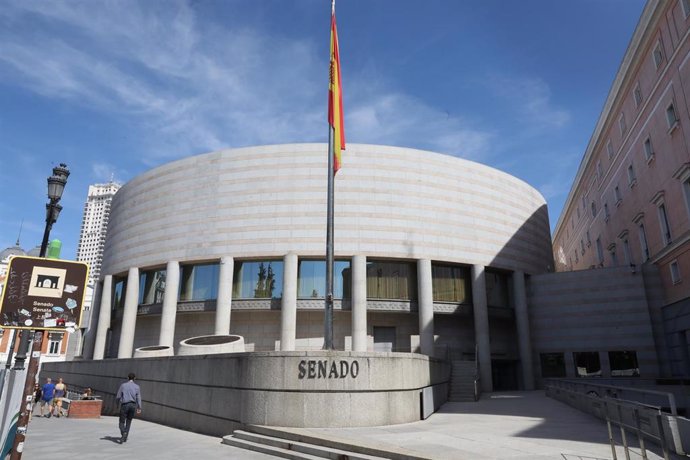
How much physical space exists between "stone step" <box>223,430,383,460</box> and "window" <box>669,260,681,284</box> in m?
27.6

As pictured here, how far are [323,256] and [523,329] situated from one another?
16.1 m

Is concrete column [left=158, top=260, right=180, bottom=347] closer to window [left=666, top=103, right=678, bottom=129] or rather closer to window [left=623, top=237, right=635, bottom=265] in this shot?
window [left=666, top=103, right=678, bottom=129]

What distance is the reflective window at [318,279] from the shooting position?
33.8 m

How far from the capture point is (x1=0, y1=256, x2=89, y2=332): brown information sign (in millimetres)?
7438

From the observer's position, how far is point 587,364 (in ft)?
115

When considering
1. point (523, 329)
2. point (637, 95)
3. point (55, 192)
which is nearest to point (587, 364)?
point (523, 329)

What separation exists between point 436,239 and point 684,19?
61.5 feet

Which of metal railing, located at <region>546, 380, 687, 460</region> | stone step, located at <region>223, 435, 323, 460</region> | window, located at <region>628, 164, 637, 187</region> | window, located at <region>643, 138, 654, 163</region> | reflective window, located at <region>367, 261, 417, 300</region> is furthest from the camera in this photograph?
reflective window, located at <region>367, 261, 417, 300</region>

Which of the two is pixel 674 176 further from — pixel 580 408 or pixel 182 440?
pixel 182 440

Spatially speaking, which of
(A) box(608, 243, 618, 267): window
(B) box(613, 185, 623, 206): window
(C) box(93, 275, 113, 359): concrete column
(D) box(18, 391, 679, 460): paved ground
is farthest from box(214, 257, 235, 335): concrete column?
(A) box(608, 243, 618, 267): window

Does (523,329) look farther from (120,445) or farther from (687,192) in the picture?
(120,445)

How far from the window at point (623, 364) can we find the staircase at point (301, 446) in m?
29.5

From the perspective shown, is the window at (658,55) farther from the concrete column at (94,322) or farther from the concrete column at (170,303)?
the concrete column at (94,322)

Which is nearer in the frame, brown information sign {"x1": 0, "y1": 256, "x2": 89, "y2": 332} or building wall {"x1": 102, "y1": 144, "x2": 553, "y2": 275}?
brown information sign {"x1": 0, "y1": 256, "x2": 89, "y2": 332}
